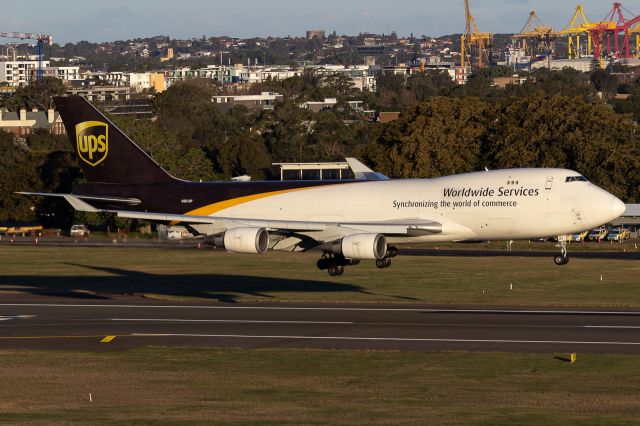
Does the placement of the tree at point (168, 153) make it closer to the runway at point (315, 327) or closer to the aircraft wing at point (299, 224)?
the aircraft wing at point (299, 224)

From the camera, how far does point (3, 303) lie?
211 ft

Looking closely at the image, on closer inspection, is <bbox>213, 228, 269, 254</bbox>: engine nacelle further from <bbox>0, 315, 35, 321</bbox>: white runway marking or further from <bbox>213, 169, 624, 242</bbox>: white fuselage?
<bbox>0, 315, 35, 321</bbox>: white runway marking

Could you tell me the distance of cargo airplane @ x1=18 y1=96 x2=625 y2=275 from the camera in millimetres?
61531

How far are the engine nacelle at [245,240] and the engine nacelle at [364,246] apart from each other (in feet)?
13.4

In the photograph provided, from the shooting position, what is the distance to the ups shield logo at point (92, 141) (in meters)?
71.7

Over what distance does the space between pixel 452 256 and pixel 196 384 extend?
58176 millimetres

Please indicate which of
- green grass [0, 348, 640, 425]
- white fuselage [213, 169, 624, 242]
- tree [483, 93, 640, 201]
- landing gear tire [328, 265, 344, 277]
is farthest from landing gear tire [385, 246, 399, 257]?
tree [483, 93, 640, 201]

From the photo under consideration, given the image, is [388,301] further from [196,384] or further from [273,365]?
[196,384]

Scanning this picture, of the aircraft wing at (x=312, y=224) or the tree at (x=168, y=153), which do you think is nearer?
the aircraft wing at (x=312, y=224)

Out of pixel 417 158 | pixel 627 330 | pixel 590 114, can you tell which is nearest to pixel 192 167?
pixel 417 158

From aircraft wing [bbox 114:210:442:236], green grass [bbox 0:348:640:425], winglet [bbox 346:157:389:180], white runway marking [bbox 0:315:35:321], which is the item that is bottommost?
white runway marking [bbox 0:315:35:321]

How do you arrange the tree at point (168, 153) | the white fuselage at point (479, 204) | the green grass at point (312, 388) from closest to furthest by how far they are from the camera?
the green grass at point (312, 388)
the white fuselage at point (479, 204)
the tree at point (168, 153)

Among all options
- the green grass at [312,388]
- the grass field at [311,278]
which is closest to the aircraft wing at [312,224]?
the grass field at [311,278]

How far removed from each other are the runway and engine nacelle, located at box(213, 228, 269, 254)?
2.80 m
